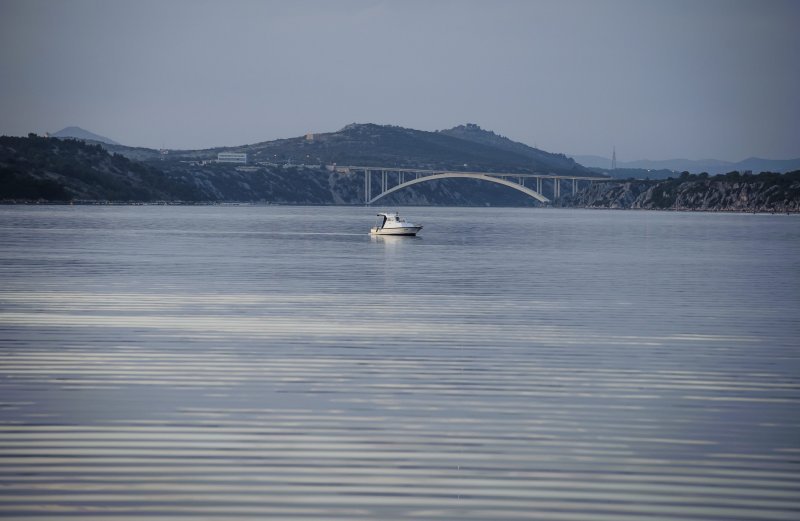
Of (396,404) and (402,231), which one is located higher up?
(396,404)

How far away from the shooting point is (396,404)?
13.0 metres

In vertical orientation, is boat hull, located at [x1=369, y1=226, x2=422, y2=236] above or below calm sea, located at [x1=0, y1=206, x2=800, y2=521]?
below

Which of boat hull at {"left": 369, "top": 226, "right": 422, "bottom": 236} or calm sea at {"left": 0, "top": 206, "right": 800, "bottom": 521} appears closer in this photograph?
calm sea at {"left": 0, "top": 206, "right": 800, "bottom": 521}

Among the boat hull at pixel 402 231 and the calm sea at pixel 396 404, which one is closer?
the calm sea at pixel 396 404

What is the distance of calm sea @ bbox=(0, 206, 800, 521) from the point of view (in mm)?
8977

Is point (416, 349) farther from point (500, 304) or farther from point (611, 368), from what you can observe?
point (500, 304)

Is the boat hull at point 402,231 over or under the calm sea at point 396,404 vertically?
under

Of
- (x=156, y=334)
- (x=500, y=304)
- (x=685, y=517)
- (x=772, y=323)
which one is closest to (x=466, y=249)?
(x=500, y=304)

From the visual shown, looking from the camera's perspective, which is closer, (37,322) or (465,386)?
(465,386)

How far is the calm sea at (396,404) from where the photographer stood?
8.98 meters

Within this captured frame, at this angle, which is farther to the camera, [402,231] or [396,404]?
[402,231]

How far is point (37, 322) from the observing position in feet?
69.6

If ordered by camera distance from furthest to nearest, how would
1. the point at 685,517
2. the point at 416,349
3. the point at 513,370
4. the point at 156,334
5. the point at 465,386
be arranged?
the point at 156,334, the point at 416,349, the point at 513,370, the point at 465,386, the point at 685,517

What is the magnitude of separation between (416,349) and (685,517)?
974cm
